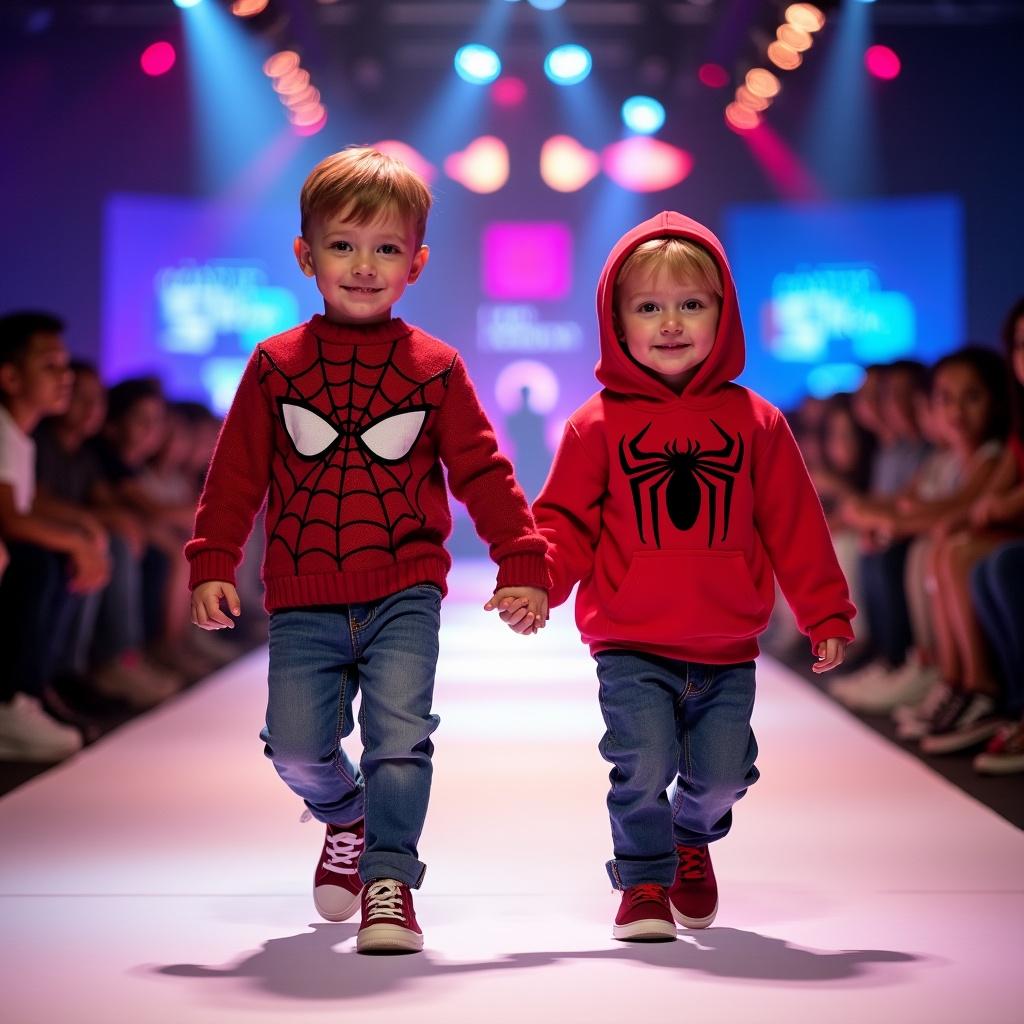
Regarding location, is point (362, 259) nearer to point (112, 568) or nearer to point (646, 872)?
point (646, 872)

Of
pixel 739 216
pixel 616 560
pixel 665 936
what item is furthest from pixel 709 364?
pixel 739 216

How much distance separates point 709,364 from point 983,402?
270 centimetres

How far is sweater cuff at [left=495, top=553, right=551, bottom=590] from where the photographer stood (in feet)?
8.18

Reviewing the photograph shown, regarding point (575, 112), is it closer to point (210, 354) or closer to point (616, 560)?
point (210, 354)

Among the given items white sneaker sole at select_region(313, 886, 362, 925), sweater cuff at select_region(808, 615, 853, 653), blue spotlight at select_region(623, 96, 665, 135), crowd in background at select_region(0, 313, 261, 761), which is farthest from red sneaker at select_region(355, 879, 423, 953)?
blue spotlight at select_region(623, 96, 665, 135)

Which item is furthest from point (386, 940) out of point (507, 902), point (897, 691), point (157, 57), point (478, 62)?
point (157, 57)

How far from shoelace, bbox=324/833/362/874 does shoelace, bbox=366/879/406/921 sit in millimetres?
243

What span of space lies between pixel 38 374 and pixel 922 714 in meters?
2.73

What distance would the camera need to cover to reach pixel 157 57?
469 inches

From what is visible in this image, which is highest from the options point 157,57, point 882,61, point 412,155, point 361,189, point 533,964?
point 882,61

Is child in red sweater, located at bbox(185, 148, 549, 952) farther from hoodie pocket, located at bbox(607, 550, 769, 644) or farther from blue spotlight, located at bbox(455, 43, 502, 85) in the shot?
blue spotlight, located at bbox(455, 43, 502, 85)

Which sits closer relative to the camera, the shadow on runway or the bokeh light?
the shadow on runway

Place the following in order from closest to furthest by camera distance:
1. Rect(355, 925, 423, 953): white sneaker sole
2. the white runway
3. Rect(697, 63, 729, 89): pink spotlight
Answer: the white runway < Rect(355, 925, 423, 953): white sneaker sole < Rect(697, 63, 729, 89): pink spotlight

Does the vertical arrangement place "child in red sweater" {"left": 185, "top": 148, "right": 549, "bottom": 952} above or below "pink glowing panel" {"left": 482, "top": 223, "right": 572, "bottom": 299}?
below
